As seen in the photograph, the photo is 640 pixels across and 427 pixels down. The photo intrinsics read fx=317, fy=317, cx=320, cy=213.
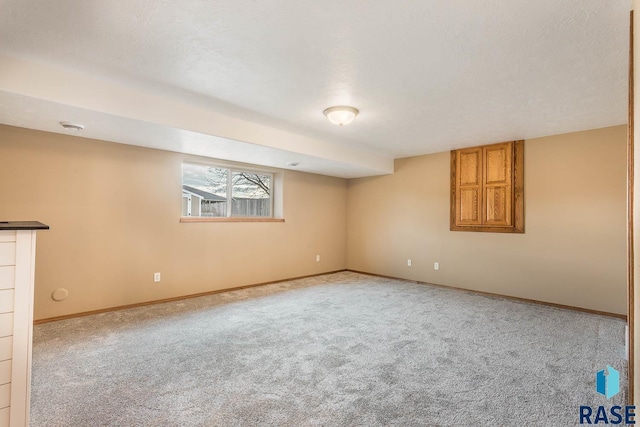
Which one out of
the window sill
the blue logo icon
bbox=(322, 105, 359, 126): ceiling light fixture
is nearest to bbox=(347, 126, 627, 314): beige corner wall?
the blue logo icon

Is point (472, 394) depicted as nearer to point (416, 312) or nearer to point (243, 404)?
point (243, 404)

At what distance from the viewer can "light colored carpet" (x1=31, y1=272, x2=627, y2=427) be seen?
180 cm

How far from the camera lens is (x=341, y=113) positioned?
3.28 metres

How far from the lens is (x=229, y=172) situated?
16.5 feet

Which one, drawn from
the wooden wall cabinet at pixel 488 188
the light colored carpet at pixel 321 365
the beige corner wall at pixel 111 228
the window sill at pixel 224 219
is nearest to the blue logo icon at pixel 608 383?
the light colored carpet at pixel 321 365

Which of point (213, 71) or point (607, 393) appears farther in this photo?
point (213, 71)

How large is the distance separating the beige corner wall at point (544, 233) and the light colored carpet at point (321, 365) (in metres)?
0.47

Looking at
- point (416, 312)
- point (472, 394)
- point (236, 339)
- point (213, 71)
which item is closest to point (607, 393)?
point (472, 394)

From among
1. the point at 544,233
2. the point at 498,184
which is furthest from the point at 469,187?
the point at 544,233

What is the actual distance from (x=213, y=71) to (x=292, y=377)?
237 cm

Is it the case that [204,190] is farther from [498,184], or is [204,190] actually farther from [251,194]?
[498,184]

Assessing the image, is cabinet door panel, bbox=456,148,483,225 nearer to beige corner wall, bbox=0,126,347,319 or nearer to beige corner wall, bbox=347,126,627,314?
beige corner wall, bbox=347,126,627,314

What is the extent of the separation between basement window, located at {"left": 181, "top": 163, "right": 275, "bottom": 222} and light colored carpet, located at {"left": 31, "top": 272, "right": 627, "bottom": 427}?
147cm

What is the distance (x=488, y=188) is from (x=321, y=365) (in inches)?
149
